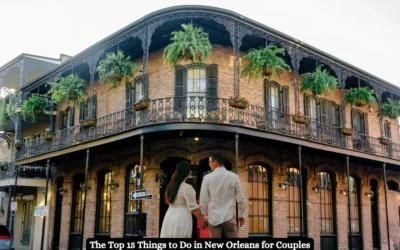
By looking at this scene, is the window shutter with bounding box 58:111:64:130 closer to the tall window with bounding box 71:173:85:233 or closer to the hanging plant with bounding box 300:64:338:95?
the tall window with bounding box 71:173:85:233

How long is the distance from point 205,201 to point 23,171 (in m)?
17.1

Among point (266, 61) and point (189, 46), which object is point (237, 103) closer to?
point (266, 61)

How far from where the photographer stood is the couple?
4.93 metres

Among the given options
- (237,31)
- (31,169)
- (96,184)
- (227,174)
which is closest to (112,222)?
(96,184)

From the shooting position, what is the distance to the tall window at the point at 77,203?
18328 millimetres

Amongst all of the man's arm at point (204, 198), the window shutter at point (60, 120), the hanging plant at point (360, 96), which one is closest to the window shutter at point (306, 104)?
the hanging plant at point (360, 96)

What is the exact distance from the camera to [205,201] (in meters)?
5.36

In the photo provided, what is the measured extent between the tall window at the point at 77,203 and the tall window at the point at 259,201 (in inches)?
301

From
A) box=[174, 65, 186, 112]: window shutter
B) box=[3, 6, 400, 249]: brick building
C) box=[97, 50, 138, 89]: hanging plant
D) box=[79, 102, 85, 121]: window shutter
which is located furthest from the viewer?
box=[79, 102, 85, 121]: window shutter

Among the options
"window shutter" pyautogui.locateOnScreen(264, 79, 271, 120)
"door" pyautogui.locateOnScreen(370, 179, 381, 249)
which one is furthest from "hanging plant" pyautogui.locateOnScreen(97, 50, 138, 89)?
"door" pyautogui.locateOnScreen(370, 179, 381, 249)

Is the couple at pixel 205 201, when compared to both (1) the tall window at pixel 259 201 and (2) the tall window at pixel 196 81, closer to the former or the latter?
(2) the tall window at pixel 196 81

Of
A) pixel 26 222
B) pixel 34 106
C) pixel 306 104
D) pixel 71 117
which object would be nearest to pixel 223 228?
pixel 306 104

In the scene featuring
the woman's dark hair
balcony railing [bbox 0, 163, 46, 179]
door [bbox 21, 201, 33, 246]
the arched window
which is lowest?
door [bbox 21, 201, 33, 246]

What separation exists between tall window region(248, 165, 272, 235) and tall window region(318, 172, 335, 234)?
3089 millimetres
